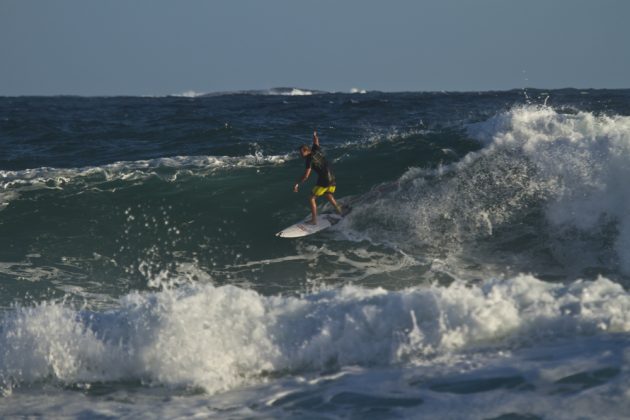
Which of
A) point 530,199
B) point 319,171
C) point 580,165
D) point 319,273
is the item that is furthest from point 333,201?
point 580,165

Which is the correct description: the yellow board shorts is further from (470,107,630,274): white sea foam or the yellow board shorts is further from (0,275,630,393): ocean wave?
(0,275,630,393): ocean wave

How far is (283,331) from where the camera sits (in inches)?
296

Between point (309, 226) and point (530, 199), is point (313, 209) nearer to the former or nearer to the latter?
point (309, 226)

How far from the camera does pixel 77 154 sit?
20.9 m

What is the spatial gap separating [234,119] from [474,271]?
17.2 meters

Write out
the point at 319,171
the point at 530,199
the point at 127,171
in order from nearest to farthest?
1. the point at 319,171
2. the point at 530,199
3. the point at 127,171

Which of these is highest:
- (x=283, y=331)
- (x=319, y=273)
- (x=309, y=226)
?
(x=309, y=226)

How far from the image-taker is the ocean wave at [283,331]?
697cm

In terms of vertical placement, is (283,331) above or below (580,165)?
Answer: below

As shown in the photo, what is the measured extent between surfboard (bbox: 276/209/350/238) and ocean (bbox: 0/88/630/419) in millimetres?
125

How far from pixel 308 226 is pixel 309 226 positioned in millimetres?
17

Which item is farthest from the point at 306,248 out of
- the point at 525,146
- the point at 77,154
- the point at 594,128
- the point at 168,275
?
the point at 77,154

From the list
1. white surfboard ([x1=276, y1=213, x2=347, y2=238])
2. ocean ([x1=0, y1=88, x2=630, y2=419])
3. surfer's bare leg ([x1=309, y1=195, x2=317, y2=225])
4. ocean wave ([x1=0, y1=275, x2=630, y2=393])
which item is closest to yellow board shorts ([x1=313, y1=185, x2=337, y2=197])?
surfer's bare leg ([x1=309, y1=195, x2=317, y2=225])

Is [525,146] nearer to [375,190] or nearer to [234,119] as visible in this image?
[375,190]
